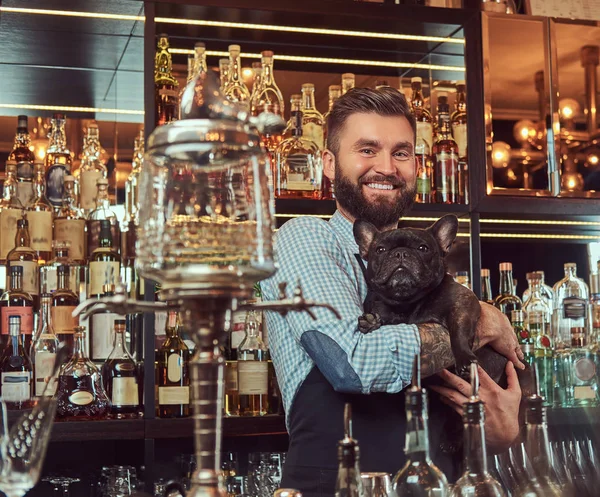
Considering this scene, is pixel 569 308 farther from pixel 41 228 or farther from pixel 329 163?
pixel 41 228

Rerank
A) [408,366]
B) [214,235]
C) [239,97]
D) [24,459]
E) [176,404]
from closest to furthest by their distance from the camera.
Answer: [214,235] < [24,459] < [408,366] < [176,404] < [239,97]

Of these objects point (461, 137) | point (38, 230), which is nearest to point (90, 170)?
point (38, 230)

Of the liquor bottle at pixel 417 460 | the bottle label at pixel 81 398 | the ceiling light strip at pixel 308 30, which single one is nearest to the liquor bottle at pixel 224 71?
the ceiling light strip at pixel 308 30

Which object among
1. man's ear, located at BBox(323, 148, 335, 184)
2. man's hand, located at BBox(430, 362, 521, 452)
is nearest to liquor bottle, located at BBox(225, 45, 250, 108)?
man's ear, located at BBox(323, 148, 335, 184)

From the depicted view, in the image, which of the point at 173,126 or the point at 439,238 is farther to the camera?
the point at 439,238

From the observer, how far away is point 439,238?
5.69 ft

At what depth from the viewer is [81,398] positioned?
229cm

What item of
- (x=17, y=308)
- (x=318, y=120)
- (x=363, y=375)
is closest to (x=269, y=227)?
(x=363, y=375)

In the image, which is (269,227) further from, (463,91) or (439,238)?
(463,91)

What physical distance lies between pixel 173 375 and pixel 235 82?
86 centimetres

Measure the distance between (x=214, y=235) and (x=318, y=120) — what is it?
1.97m

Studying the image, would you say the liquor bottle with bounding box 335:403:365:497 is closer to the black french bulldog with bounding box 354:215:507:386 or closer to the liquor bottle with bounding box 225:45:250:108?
the black french bulldog with bounding box 354:215:507:386

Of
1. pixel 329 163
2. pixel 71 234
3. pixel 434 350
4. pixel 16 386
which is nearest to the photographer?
pixel 434 350

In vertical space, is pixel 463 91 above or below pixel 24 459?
above
